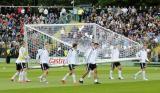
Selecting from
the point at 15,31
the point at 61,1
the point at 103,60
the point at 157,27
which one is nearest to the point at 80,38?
the point at 103,60

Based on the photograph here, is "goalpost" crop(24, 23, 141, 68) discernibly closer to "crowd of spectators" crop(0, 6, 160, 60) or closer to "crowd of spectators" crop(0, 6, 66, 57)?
"crowd of spectators" crop(0, 6, 160, 60)

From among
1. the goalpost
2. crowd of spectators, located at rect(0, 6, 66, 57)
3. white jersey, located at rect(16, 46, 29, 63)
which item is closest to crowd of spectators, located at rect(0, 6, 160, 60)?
crowd of spectators, located at rect(0, 6, 66, 57)

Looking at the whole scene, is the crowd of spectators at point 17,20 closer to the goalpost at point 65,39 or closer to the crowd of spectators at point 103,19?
the crowd of spectators at point 103,19

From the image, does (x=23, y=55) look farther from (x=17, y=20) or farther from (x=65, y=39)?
(x=17, y=20)

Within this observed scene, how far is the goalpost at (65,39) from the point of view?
38188 millimetres

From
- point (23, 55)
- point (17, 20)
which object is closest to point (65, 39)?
point (23, 55)

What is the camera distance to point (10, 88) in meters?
28.8

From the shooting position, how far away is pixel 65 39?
40.1 meters

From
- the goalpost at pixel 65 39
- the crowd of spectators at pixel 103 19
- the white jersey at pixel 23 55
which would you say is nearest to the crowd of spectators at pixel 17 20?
the crowd of spectators at pixel 103 19

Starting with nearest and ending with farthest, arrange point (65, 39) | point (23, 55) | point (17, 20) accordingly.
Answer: point (23, 55) → point (65, 39) → point (17, 20)

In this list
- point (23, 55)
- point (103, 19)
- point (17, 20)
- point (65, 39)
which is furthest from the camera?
point (17, 20)

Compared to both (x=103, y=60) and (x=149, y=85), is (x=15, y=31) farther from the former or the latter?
(x=149, y=85)

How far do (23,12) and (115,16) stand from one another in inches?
427

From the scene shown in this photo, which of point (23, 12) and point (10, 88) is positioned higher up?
point (23, 12)
